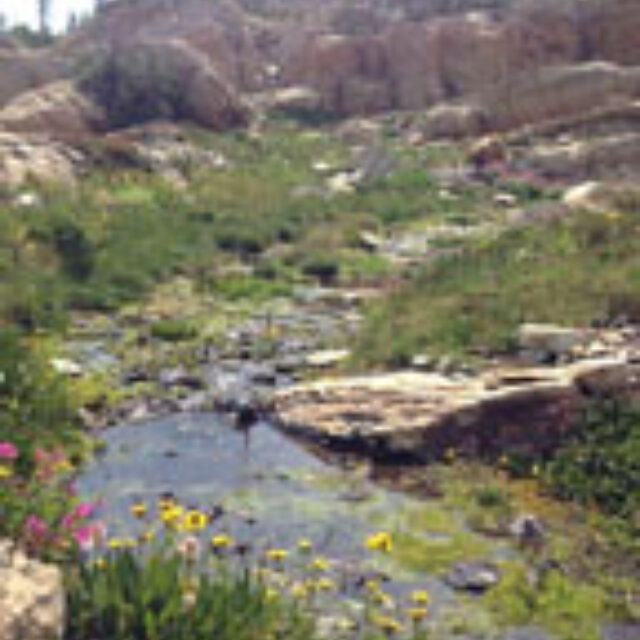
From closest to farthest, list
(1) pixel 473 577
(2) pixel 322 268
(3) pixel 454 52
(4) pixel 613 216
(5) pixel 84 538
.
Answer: (5) pixel 84 538, (1) pixel 473 577, (4) pixel 613 216, (2) pixel 322 268, (3) pixel 454 52

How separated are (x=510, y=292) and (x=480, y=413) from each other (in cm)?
500

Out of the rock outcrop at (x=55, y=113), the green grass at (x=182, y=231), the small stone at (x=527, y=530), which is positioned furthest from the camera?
the rock outcrop at (x=55, y=113)

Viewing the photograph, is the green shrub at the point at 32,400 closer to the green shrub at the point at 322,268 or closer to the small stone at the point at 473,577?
the small stone at the point at 473,577

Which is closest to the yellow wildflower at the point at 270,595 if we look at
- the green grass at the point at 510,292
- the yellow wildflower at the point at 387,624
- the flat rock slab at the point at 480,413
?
the yellow wildflower at the point at 387,624

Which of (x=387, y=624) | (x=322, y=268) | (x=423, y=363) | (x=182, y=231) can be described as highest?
(x=182, y=231)

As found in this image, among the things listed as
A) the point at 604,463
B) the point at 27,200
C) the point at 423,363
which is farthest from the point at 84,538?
the point at 27,200

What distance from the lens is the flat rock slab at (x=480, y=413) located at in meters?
11.5

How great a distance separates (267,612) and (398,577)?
7.69ft

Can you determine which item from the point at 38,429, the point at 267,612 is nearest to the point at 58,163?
the point at 38,429

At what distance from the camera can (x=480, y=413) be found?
11.7m

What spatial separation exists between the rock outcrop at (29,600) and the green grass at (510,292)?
9177mm

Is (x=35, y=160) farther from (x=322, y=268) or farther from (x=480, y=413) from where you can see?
(x=480, y=413)

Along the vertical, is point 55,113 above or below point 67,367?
above

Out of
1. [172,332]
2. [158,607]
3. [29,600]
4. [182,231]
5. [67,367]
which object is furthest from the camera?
[182,231]
